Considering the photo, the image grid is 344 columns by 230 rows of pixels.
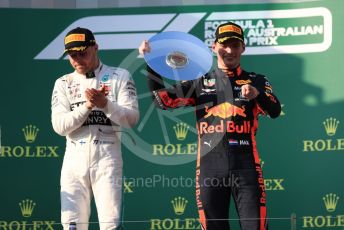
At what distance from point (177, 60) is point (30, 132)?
2.02 m

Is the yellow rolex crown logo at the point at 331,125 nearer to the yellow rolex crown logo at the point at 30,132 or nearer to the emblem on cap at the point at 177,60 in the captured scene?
the emblem on cap at the point at 177,60

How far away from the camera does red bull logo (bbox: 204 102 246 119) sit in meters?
4.09

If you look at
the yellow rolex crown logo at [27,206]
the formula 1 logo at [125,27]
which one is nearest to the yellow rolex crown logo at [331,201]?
the formula 1 logo at [125,27]

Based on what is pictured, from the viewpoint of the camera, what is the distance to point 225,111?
410 cm

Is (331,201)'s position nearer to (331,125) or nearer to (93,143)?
(331,125)

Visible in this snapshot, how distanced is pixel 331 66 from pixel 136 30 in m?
1.42

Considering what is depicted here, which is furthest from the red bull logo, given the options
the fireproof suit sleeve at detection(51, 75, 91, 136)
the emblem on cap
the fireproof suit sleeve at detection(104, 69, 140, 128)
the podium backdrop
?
the podium backdrop

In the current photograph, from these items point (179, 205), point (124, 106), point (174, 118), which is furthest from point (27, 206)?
point (124, 106)

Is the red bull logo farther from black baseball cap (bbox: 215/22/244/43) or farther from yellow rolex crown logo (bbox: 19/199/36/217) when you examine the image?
yellow rolex crown logo (bbox: 19/199/36/217)

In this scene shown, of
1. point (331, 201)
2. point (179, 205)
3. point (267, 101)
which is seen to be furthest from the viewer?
point (179, 205)

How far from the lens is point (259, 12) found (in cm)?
573

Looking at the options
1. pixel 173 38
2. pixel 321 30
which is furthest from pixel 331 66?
pixel 173 38

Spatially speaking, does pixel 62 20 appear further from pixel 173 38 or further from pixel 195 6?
pixel 173 38

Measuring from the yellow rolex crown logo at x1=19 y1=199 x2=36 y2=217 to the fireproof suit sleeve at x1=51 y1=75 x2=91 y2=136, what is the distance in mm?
1653
